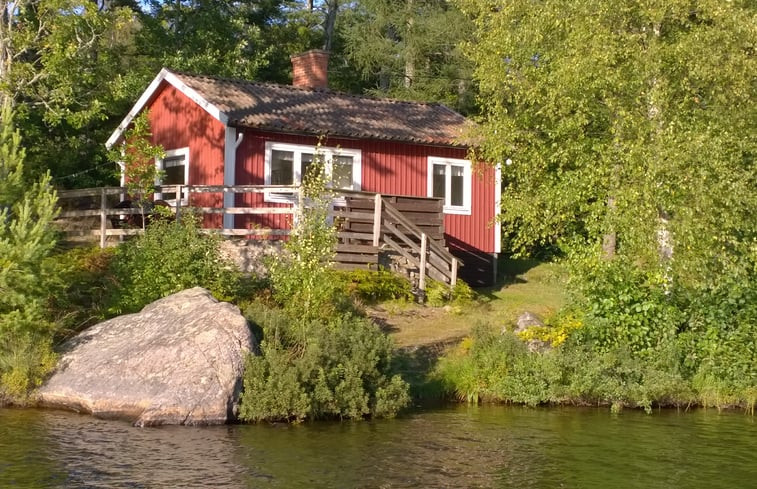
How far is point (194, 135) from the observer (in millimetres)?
24312

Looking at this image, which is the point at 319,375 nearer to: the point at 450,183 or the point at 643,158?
the point at 643,158

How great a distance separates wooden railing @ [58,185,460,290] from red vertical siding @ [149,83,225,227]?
401 millimetres

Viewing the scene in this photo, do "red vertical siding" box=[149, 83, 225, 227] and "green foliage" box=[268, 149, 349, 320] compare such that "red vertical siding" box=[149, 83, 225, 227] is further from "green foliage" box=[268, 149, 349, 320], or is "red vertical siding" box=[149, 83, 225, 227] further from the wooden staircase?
"green foliage" box=[268, 149, 349, 320]

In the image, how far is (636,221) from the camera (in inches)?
691

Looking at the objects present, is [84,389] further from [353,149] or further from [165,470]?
[353,149]

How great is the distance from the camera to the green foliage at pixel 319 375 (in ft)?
44.6

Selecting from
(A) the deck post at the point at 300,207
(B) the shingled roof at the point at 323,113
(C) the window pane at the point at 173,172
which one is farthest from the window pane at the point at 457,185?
(C) the window pane at the point at 173,172

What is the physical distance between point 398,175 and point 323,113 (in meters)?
2.61

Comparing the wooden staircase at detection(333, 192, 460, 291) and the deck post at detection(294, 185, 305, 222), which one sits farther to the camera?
the wooden staircase at detection(333, 192, 460, 291)

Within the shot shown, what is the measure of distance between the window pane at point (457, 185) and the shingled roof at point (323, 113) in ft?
3.27

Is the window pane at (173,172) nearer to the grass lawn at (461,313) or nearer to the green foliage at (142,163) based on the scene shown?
the green foliage at (142,163)

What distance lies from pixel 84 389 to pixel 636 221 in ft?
33.2

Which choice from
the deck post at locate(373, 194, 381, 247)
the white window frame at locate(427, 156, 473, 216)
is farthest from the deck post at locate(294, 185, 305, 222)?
the white window frame at locate(427, 156, 473, 216)

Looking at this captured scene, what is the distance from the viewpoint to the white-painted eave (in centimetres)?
2275
